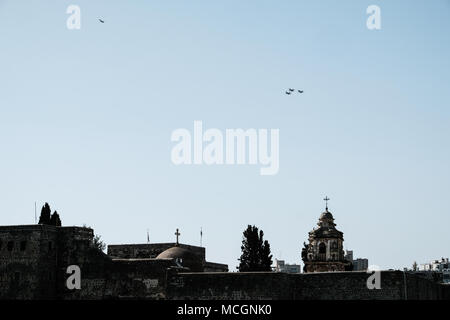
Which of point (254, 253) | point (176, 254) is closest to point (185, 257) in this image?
point (176, 254)

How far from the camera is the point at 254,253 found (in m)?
69.5

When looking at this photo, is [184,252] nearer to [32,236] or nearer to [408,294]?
[32,236]

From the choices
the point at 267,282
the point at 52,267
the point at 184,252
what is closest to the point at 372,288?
the point at 267,282

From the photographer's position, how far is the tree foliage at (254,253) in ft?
226

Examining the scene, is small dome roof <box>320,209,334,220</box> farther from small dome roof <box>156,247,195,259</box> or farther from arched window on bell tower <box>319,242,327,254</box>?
small dome roof <box>156,247,195,259</box>

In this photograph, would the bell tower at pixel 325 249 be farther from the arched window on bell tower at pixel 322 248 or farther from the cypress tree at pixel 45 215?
the cypress tree at pixel 45 215

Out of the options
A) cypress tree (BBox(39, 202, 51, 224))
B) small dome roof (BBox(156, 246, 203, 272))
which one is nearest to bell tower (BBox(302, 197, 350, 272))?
small dome roof (BBox(156, 246, 203, 272))

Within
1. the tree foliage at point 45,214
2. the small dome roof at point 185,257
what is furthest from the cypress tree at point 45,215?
the small dome roof at point 185,257

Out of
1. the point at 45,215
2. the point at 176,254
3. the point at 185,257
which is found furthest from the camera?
the point at 45,215

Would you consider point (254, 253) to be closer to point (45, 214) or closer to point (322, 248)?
point (322, 248)

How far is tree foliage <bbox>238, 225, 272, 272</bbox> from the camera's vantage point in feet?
226

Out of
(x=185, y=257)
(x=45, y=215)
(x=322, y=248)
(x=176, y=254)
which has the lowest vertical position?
(x=185, y=257)
